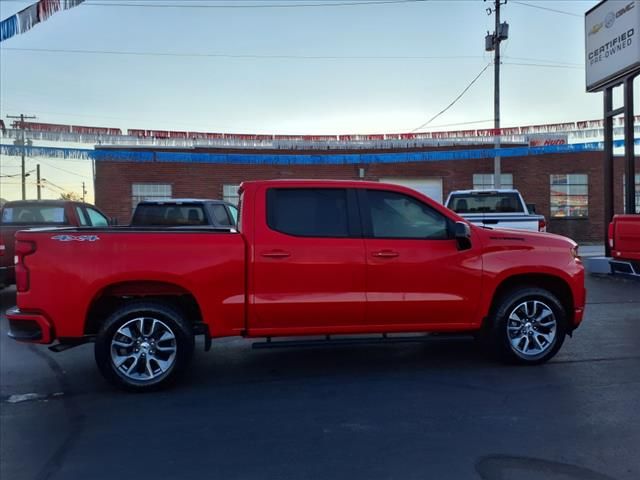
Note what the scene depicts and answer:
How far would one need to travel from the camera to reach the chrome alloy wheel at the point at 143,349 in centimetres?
505

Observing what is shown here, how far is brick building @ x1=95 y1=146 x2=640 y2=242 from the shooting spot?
935 inches

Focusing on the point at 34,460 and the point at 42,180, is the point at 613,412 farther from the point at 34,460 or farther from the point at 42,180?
the point at 42,180

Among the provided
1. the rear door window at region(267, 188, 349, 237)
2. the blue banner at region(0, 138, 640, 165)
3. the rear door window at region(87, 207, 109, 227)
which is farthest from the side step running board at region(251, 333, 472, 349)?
the blue banner at region(0, 138, 640, 165)

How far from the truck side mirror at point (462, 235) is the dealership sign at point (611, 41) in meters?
9.78

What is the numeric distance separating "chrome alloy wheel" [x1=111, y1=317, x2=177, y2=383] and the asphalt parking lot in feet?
0.73

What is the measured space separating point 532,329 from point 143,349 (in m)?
3.83

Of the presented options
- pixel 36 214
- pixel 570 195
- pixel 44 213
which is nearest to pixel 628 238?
pixel 44 213

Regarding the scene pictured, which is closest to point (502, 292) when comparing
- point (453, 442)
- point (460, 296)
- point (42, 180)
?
point (460, 296)

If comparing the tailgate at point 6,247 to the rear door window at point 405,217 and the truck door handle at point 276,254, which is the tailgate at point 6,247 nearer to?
the truck door handle at point 276,254

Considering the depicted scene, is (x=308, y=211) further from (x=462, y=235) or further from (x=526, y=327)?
(x=526, y=327)

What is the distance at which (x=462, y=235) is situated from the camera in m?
5.40

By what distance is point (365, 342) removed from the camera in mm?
5617

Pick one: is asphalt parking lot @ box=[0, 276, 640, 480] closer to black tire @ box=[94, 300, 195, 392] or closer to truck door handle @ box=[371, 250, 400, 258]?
black tire @ box=[94, 300, 195, 392]

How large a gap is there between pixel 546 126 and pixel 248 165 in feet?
40.1
